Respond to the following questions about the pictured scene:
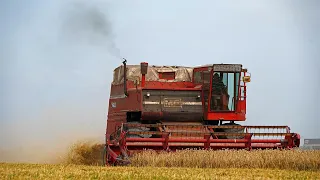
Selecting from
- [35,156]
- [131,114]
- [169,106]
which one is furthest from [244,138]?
[35,156]

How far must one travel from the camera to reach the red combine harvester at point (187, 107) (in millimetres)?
16766

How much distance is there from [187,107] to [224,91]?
1261 mm

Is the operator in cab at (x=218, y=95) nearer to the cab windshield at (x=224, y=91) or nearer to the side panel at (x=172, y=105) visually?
the cab windshield at (x=224, y=91)

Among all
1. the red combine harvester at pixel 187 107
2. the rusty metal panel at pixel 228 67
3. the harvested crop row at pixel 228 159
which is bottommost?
the harvested crop row at pixel 228 159

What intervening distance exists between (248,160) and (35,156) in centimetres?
1008

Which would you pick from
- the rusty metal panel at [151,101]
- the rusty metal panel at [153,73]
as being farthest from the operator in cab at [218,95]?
the rusty metal panel at [151,101]

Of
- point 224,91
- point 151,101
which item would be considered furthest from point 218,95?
point 151,101

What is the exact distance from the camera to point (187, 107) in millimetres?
18312

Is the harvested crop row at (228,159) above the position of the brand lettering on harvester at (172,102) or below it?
below

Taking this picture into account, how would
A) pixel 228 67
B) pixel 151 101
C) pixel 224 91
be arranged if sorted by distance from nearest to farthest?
pixel 151 101, pixel 228 67, pixel 224 91

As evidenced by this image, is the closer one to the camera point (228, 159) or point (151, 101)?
point (228, 159)

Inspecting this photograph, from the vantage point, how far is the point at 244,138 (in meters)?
17.3

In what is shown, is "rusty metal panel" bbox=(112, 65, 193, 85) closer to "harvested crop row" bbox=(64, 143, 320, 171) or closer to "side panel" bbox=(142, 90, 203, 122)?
"side panel" bbox=(142, 90, 203, 122)

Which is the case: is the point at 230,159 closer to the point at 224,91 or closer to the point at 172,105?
the point at 172,105
